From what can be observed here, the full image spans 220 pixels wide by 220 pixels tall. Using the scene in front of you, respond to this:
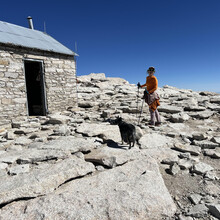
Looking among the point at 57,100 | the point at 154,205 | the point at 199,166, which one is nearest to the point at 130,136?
the point at 199,166

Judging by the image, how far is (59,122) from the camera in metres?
7.06

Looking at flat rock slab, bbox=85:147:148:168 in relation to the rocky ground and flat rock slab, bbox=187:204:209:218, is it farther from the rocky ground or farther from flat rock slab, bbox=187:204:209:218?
flat rock slab, bbox=187:204:209:218

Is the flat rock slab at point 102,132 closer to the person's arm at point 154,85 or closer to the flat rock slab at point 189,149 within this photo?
the flat rock slab at point 189,149

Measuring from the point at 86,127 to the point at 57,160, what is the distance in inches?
89.7

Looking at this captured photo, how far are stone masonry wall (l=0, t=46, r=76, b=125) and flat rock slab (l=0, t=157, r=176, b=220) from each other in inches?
269

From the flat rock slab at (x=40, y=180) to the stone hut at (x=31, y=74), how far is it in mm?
6163

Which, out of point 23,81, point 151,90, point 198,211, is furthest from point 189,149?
point 23,81

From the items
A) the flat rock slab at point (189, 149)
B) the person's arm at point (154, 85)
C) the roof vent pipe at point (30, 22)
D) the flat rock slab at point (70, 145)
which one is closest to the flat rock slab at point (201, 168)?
the flat rock slab at point (189, 149)

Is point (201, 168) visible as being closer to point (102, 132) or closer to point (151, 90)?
point (102, 132)

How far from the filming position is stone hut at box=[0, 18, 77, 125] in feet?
26.0

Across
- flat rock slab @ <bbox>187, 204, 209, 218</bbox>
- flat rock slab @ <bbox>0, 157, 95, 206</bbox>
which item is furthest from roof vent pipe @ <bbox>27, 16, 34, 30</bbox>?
flat rock slab @ <bbox>187, 204, 209, 218</bbox>

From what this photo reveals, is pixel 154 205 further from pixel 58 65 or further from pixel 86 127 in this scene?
pixel 58 65

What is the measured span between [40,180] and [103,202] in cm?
116

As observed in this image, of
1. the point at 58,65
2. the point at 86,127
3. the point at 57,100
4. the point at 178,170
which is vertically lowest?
the point at 178,170
